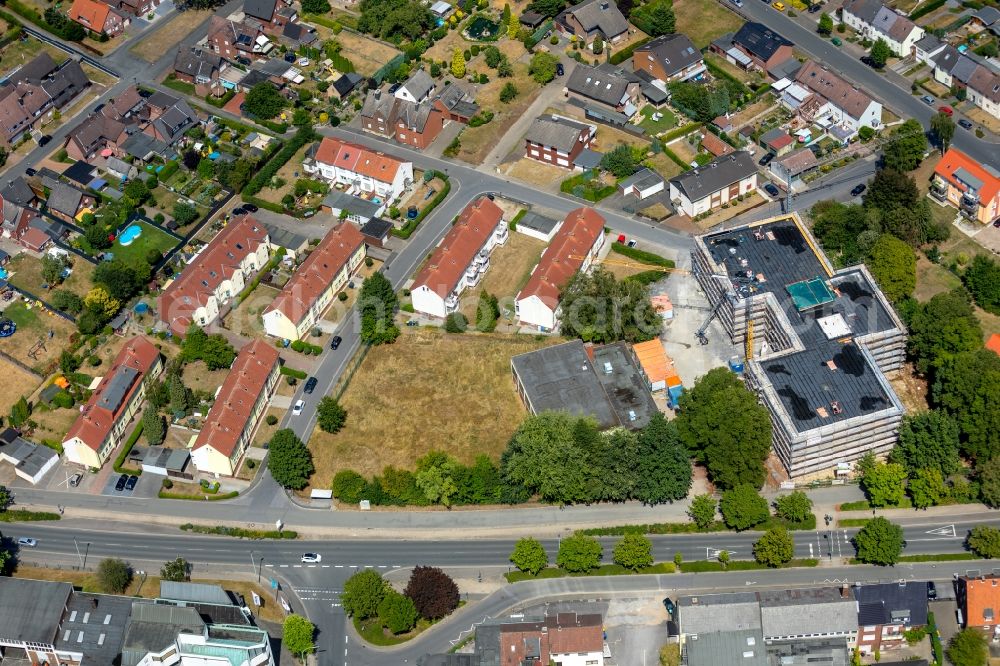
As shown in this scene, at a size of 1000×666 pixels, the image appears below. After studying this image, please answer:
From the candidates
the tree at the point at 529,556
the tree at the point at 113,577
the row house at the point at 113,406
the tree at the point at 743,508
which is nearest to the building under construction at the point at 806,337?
the tree at the point at 743,508

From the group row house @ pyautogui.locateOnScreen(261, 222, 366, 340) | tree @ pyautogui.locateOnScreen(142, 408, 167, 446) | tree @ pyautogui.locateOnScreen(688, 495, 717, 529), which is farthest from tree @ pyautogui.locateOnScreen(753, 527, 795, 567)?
tree @ pyautogui.locateOnScreen(142, 408, 167, 446)

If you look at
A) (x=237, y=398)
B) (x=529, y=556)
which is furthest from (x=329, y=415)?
(x=529, y=556)

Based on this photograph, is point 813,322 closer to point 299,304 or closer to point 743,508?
point 743,508

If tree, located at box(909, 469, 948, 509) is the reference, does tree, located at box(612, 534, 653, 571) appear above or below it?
below

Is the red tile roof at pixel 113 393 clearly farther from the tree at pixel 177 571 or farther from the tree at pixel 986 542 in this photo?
the tree at pixel 986 542

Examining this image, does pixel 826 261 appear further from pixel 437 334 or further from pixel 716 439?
pixel 437 334

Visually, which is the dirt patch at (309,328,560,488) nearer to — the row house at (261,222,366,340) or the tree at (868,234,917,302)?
the row house at (261,222,366,340)

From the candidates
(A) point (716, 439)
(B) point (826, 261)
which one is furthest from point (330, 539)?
(B) point (826, 261)
